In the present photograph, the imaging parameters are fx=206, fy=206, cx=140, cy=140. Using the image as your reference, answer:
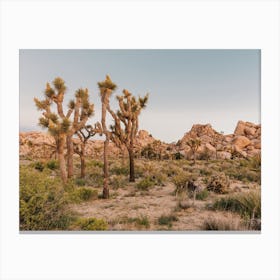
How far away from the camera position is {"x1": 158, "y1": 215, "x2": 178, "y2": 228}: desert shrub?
12.1ft

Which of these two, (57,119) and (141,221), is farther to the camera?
(57,119)

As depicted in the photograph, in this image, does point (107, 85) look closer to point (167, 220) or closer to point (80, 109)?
point (80, 109)

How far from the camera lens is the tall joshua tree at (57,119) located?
4.67 metres

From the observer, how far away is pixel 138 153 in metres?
18.2

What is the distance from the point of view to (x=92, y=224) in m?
3.53

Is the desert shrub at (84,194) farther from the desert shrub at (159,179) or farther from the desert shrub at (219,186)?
the desert shrub at (219,186)

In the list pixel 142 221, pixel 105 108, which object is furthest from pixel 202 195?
pixel 105 108

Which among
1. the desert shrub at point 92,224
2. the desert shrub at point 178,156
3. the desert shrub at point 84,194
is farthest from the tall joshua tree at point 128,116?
the desert shrub at point 178,156
